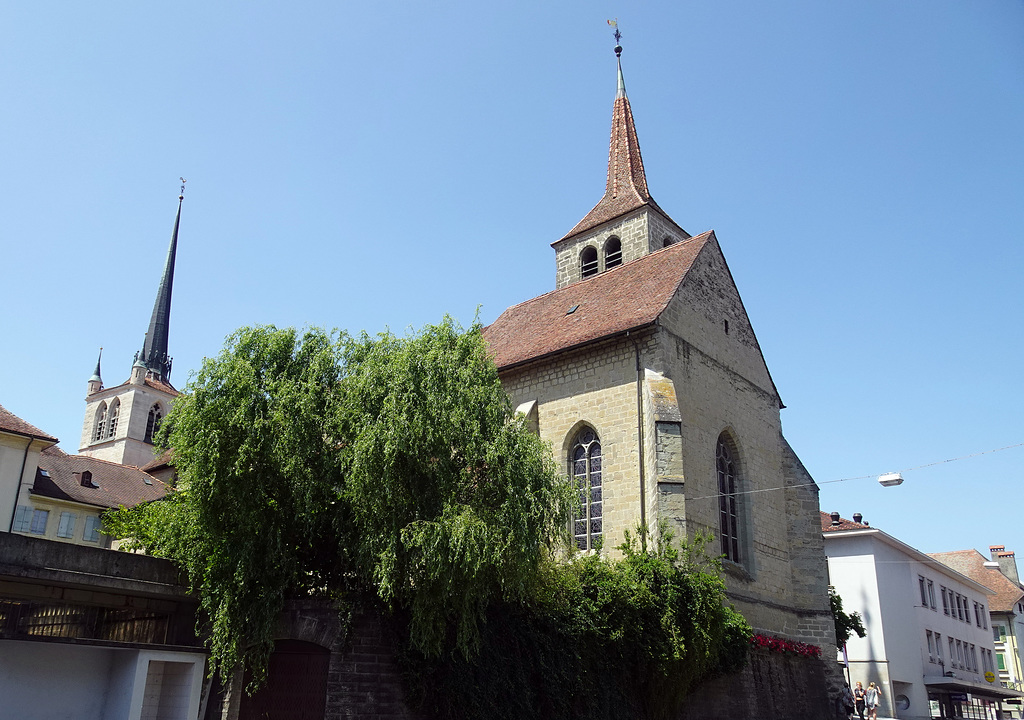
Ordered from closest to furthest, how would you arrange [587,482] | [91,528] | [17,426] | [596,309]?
[587,482]
[596,309]
[17,426]
[91,528]

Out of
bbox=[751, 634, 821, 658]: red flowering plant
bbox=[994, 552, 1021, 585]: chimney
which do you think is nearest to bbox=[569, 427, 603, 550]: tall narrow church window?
bbox=[751, 634, 821, 658]: red flowering plant

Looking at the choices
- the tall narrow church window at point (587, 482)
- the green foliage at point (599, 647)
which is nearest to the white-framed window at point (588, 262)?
the tall narrow church window at point (587, 482)

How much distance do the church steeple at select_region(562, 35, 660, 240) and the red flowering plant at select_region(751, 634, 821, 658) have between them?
50.5ft

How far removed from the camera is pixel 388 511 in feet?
38.1

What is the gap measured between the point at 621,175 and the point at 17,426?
2357 cm

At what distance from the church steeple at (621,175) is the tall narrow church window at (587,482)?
40.2 feet

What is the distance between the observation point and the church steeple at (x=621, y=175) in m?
29.7

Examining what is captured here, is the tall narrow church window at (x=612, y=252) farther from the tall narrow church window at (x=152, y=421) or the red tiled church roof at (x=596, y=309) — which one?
the tall narrow church window at (x=152, y=421)

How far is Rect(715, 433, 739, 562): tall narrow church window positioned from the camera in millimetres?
18634

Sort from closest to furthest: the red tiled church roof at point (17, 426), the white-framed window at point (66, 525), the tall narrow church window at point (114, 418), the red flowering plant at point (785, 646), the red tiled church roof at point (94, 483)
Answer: the red flowering plant at point (785, 646)
the red tiled church roof at point (17, 426)
the white-framed window at point (66, 525)
the red tiled church roof at point (94, 483)
the tall narrow church window at point (114, 418)

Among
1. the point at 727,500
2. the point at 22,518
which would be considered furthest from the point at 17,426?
the point at 727,500

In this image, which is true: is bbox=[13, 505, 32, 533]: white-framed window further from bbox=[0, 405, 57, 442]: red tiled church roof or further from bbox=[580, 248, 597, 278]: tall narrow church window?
bbox=[580, 248, 597, 278]: tall narrow church window

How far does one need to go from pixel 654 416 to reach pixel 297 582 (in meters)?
8.09

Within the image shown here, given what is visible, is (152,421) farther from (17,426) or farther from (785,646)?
(785,646)
